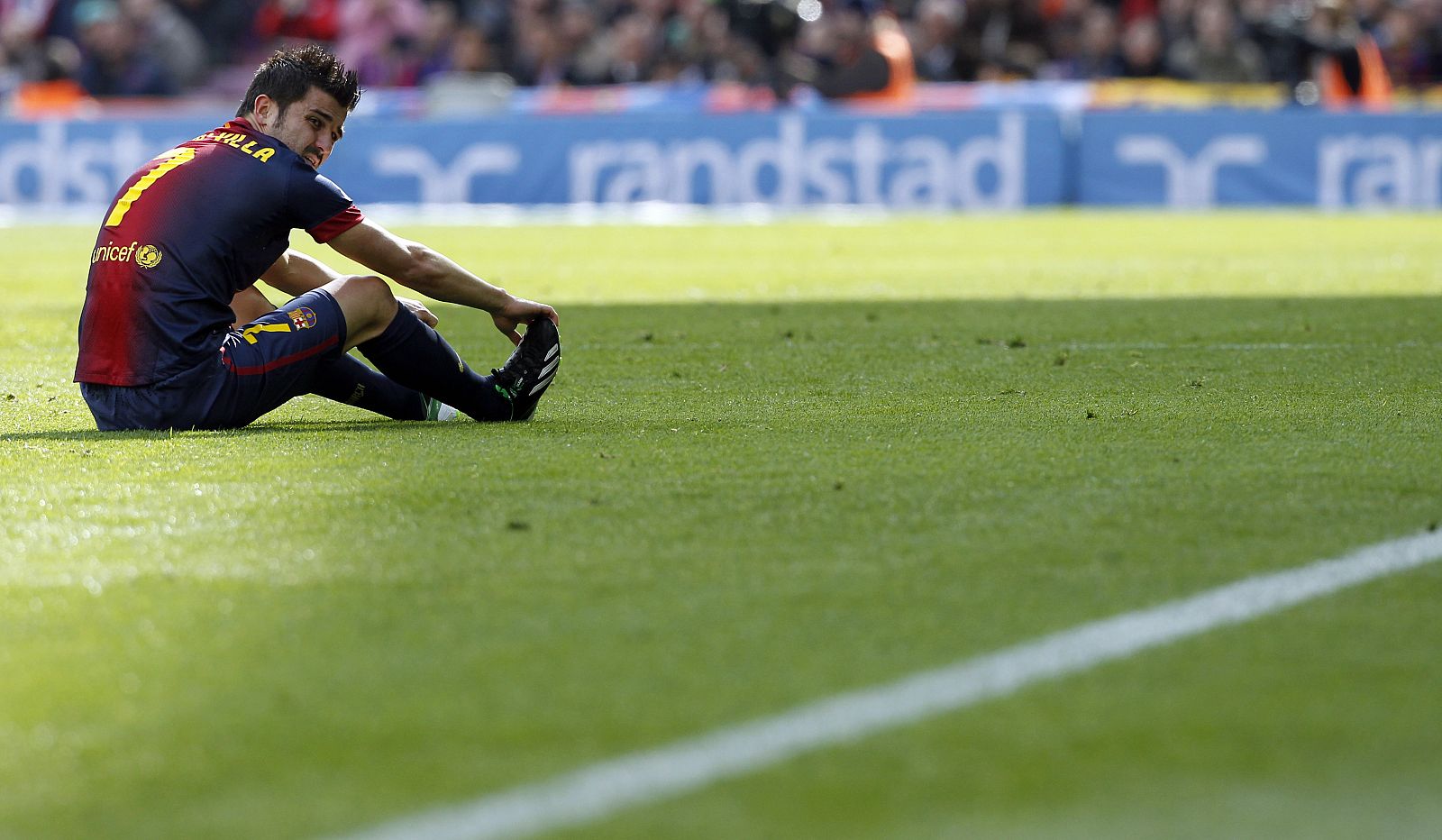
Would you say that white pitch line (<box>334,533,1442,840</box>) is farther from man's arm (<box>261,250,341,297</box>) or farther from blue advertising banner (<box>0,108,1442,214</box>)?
blue advertising banner (<box>0,108,1442,214</box>)

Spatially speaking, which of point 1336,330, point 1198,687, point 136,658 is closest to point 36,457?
point 136,658

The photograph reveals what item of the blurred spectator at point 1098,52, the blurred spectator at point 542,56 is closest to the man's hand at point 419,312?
the blurred spectator at point 1098,52

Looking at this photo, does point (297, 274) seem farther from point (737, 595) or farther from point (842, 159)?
point (842, 159)

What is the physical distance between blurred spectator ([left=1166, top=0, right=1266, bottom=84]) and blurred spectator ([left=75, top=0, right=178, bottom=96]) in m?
11.7

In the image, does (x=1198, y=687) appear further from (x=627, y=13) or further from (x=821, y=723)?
(x=627, y=13)

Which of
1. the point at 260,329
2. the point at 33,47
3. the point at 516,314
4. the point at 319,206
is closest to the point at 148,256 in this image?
the point at 260,329

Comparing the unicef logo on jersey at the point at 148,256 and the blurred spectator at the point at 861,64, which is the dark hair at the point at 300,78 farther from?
the blurred spectator at the point at 861,64

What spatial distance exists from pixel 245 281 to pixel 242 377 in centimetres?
31

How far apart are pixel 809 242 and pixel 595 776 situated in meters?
13.0

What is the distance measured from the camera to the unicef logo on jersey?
18.2ft

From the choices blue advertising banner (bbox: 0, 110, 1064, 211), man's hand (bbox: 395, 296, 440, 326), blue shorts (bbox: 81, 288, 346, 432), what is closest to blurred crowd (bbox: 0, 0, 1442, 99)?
blue advertising banner (bbox: 0, 110, 1064, 211)

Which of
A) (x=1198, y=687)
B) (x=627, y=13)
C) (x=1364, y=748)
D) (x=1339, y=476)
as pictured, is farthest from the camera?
(x=627, y=13)

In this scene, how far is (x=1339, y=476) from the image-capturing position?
15.8 feet

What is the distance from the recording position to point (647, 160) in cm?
2031
